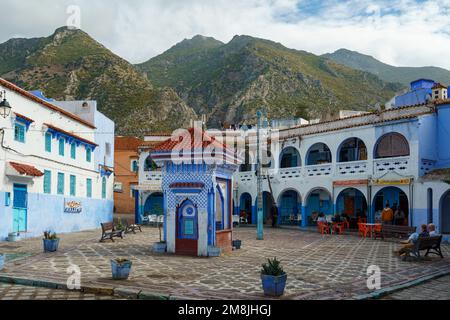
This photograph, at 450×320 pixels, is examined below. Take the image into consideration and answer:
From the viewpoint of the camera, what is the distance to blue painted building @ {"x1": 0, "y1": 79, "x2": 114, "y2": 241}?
62.1 ft

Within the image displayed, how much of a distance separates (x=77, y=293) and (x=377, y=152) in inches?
741

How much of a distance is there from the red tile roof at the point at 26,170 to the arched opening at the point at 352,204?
16.0m

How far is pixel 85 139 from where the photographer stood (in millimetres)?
26578

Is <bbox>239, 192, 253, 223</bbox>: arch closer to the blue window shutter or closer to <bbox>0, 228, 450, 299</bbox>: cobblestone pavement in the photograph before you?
the blue window shutter

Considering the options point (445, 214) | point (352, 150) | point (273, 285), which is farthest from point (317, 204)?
point (273, 285)

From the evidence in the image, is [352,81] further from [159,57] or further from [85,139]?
[85,139]

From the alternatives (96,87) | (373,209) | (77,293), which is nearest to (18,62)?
(96,87)

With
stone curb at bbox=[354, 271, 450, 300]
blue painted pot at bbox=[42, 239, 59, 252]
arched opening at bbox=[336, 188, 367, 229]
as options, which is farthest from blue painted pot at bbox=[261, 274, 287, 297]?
arched opening at bbox=[336, 188, 367, 229]

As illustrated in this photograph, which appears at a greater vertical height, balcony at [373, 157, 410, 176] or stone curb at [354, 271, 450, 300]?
balcony at [373, 157, 410, 176]

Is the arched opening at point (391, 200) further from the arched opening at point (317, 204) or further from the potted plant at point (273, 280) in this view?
the potted plant at point (273, 280)

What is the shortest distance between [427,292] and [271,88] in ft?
221

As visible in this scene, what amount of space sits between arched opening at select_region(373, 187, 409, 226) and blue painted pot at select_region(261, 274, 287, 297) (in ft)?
54.8

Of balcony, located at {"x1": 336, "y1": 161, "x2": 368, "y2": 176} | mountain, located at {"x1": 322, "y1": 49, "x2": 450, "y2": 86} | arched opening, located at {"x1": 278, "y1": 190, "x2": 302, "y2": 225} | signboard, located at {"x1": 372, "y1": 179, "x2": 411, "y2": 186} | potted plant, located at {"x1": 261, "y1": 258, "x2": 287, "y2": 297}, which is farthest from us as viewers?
mountain, located at {"x1": 322, "y1": 49, "x2": 450, "y2": 86}

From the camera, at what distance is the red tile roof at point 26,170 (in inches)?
738
